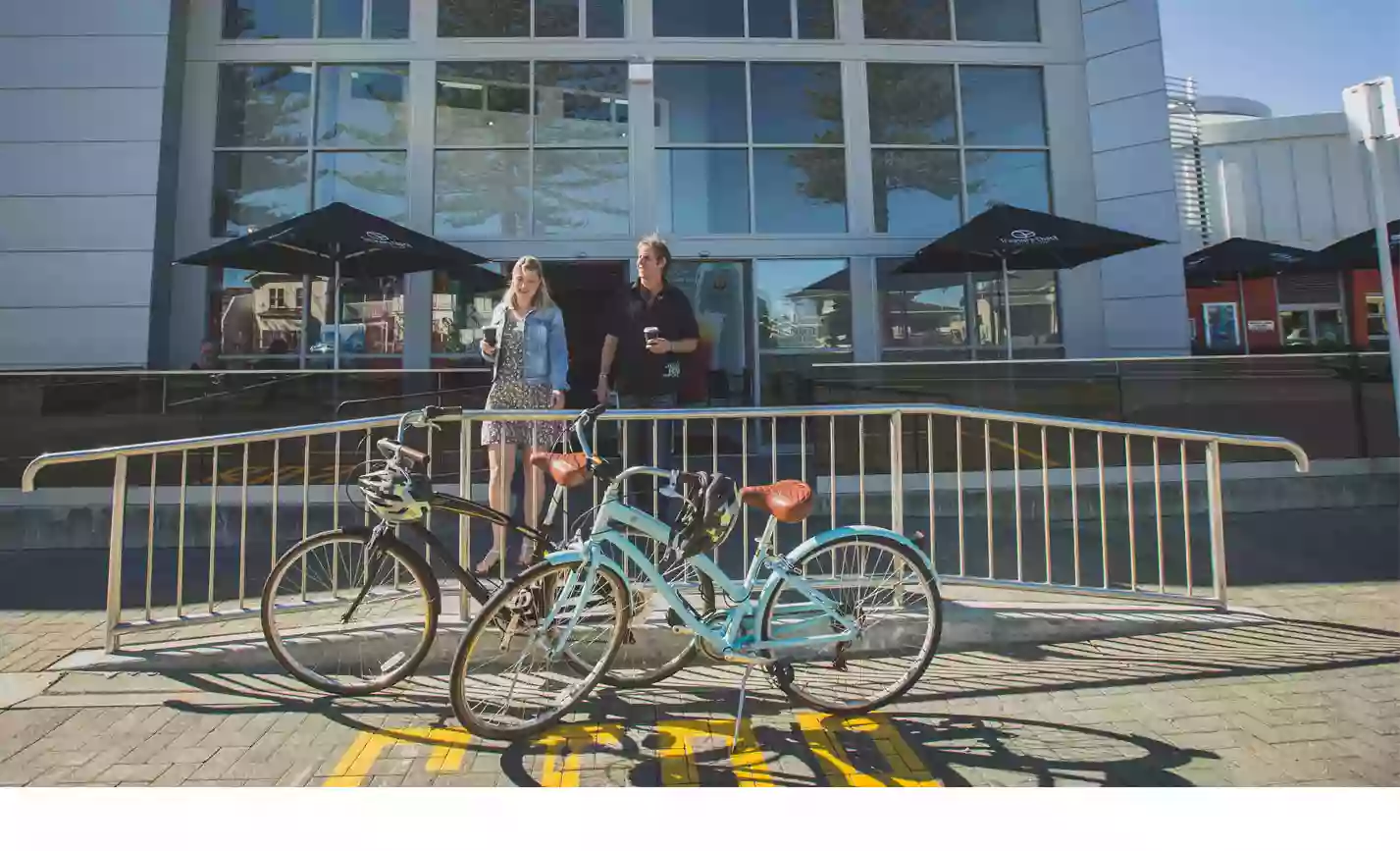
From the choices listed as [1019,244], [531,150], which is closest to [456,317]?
[531,150]

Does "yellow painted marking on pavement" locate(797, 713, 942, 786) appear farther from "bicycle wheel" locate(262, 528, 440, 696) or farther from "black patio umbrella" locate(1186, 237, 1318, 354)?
"black patio umbrella" locate(1186, 237, 1318, 354)

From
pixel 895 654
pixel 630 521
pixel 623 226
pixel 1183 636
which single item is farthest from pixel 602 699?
pixel 623 226

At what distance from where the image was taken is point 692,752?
2.39m

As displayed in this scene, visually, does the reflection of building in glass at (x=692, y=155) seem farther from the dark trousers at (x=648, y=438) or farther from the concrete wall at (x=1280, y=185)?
the dark trousers at (x=648, y=438)

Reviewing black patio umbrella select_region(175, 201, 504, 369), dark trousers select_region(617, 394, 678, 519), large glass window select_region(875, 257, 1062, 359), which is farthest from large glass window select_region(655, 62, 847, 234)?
dark trousers select_region(617, 394, 678, 519)

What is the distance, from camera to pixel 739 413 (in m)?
3.48

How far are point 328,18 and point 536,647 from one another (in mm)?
8840

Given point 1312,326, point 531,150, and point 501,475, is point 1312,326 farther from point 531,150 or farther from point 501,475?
point 501,475

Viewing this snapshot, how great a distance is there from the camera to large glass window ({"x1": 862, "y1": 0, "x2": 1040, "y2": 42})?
8.60 meters

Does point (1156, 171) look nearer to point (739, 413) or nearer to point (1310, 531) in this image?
point (1310, 531)

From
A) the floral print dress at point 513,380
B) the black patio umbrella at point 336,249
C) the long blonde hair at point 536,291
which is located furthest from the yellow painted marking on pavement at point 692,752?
the black patio umbrella at point 336,249

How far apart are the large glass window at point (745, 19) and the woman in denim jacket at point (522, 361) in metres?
6.15

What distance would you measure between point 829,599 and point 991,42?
872cm

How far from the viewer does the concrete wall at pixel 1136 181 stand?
27.0 feet
